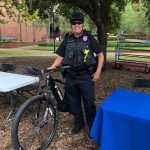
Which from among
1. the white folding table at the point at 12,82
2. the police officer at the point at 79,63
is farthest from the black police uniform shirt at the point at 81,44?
the white folding table at the point at 12,82

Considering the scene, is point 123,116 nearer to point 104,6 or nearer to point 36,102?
point 36,102

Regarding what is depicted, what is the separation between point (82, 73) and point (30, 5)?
8116 millimetres

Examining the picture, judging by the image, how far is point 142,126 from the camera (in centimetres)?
337

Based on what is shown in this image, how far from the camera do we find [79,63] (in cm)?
457

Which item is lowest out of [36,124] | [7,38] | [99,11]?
[36,124]

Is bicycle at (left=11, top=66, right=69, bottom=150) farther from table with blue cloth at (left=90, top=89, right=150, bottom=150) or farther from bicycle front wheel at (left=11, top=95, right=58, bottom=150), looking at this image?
table with blue cloth at (left=90, top=89, right=150, bottom=150)

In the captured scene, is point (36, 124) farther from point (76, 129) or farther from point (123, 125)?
point (123, 125)

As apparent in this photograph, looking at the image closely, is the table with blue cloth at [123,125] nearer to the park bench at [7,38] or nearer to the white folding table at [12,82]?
the white folding table at [12,82]

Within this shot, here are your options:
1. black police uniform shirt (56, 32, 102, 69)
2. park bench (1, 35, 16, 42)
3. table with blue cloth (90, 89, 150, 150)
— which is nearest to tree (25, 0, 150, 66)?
black police uniform shirt (56, 32, 102, 69)

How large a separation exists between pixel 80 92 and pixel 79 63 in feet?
1.72

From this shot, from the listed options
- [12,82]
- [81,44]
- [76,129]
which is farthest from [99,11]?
[81,44]

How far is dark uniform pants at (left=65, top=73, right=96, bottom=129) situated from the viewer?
4.73 m

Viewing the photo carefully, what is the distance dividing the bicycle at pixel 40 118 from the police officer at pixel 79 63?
7.1 inches

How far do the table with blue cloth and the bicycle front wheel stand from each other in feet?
3.20
